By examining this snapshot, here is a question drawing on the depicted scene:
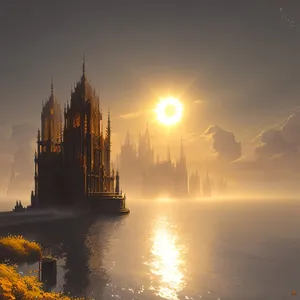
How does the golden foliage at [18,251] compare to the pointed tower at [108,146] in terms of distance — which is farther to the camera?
the pointed tower at [108,146]

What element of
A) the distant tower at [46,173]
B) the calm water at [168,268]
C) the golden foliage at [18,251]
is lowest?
the calm water at [168,268]

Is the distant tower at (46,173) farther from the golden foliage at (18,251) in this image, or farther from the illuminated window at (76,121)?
the golden foliage at (18,251)

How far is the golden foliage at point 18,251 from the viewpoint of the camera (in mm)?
34928

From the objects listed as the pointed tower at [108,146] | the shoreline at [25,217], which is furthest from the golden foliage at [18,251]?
the pointed tower at [108,146]

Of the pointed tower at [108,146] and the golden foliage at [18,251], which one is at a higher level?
the pointed tower at [108,146]

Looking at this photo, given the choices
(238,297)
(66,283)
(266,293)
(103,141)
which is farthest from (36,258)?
(103,141)

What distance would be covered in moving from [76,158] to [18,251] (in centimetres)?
8239

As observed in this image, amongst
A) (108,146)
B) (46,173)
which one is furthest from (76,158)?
(108,146)

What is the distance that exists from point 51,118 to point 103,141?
24603 millimetres

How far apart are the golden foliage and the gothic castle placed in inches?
2929

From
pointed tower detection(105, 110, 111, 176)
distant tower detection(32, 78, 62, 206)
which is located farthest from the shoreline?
pointed tower detection(105, 110, 111, 176)

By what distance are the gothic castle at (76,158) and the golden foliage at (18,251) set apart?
244ft

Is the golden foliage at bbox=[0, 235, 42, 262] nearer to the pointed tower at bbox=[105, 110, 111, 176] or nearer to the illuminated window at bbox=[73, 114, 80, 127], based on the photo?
the illuminated window at bbox=[73, 114, 80, 127]

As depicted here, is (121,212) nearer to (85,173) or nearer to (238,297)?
(85,173)
